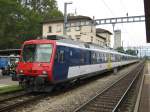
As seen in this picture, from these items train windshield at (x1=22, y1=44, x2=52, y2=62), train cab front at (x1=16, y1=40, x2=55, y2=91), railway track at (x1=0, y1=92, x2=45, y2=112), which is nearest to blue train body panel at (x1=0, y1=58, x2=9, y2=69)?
Answer: train windshield at (x1=22, y1=44, x2=52, y2=62)

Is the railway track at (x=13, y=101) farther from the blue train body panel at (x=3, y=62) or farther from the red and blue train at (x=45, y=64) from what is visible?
the blue train body panel at (x=3, y=62)

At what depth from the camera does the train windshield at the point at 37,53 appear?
15.2 meters

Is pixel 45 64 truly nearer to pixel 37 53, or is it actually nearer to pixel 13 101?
pixel 37 53

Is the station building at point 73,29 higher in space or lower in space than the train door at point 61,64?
higher

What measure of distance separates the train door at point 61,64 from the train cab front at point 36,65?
42 cm

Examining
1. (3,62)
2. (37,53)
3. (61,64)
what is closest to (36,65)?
(37,53)

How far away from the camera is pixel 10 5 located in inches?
2235

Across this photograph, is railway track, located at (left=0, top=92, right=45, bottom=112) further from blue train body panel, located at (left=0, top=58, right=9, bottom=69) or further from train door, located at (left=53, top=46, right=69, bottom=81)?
blue train body panel, located at (left=0, top=58, right=9, bottom=69)

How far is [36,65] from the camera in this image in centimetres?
1506

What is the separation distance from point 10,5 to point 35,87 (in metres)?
44.2

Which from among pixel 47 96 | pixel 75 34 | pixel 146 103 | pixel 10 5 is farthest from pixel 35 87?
pixel 75 34

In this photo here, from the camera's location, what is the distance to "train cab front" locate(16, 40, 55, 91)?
48.1ft

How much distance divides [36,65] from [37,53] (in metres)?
0.69

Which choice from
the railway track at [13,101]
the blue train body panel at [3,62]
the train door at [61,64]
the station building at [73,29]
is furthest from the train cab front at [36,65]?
the station building at [73,29]
